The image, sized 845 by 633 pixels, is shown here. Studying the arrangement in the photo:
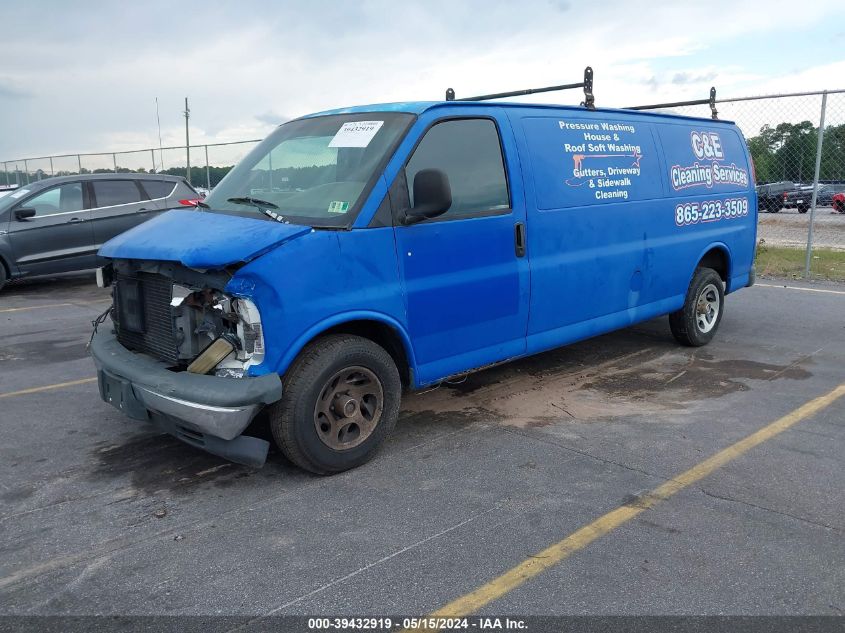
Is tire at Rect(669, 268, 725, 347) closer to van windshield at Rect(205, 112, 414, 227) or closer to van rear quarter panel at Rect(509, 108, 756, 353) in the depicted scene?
van rear quarter panel at Rect(509, 108, 756, 353)

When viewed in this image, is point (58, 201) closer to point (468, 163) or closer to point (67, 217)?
point (67, 217)

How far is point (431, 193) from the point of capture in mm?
4074

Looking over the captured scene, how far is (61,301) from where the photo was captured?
34.0ft

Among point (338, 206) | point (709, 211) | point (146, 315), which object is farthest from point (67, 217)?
point (709, 211)

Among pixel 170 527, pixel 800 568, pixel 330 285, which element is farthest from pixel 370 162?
pixel 800 568

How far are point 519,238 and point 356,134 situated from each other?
1.29 meters

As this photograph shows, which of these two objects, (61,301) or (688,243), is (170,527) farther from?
(61,301)

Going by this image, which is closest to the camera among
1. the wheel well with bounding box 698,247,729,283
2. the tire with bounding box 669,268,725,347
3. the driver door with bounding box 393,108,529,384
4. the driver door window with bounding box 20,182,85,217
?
the driver door with bounding box 393,108,529,384

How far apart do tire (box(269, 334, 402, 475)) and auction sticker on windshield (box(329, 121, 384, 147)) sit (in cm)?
124

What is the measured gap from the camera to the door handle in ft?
15.8

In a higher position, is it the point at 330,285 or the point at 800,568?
the point at 330,285

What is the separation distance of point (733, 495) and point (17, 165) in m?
31.8

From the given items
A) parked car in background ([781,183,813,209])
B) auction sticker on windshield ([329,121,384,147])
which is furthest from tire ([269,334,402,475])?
parked car in background ([781,183,813,209])

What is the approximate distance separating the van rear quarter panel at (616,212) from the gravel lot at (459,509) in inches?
28.3
